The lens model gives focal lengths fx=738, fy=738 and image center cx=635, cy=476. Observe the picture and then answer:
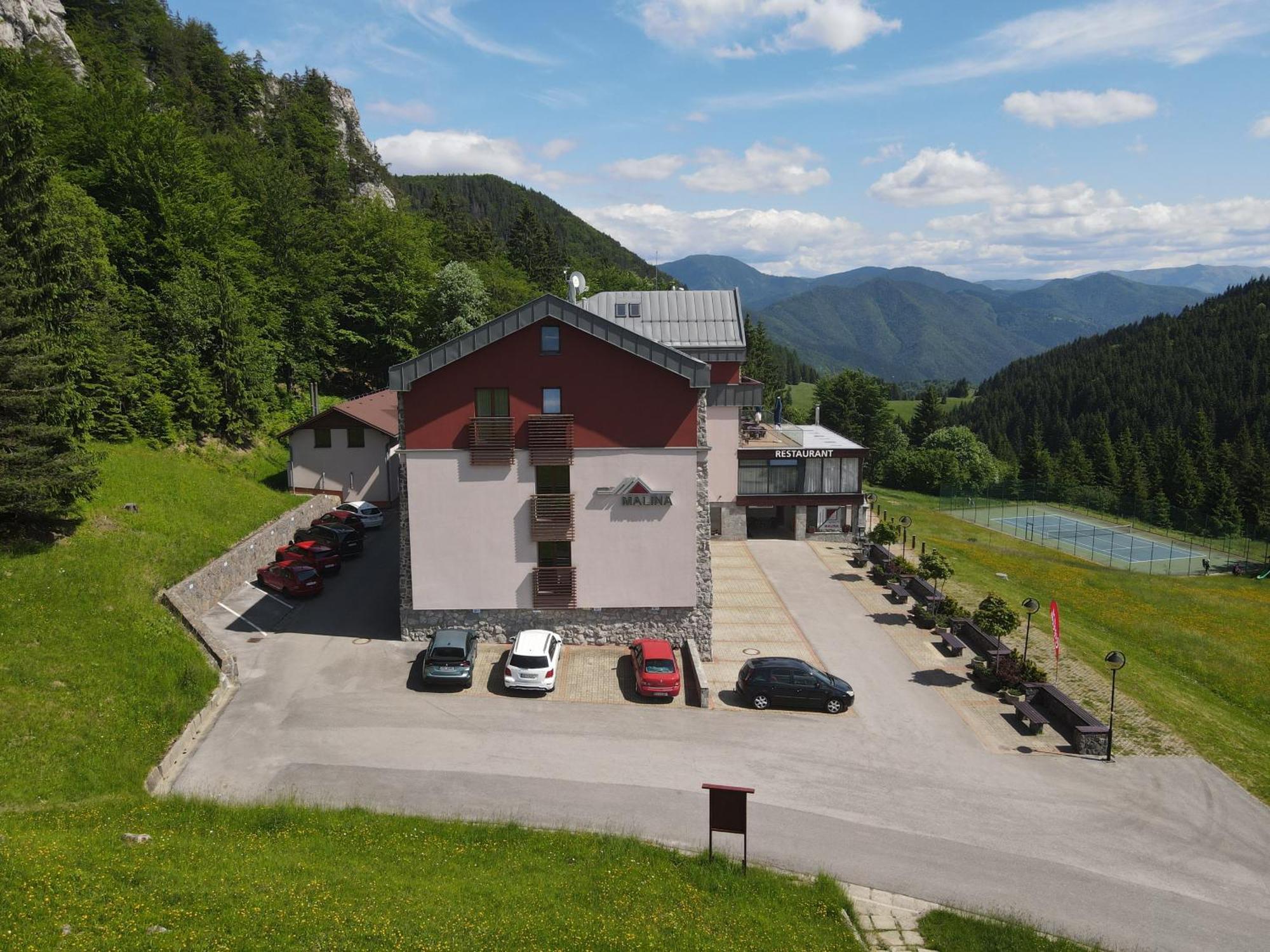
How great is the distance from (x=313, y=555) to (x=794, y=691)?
23705 mm

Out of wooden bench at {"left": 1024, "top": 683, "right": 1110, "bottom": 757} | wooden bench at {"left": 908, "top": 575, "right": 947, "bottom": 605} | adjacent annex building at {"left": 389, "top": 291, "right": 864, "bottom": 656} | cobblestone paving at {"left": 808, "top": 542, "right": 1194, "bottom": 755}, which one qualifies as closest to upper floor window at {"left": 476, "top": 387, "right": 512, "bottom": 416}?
adjacent annex building at {"left": 389, "top": 291, "right": 864, "bottom": 656}

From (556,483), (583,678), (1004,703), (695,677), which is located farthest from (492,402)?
(1004,703)

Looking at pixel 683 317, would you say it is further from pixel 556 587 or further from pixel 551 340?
pixel 556 587

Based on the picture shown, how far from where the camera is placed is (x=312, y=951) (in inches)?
420

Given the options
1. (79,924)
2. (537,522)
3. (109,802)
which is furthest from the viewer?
(537,522)

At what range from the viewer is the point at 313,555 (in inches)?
1389

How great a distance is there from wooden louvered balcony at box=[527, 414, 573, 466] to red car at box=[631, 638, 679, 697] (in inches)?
294

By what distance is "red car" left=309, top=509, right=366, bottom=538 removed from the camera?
129 ft

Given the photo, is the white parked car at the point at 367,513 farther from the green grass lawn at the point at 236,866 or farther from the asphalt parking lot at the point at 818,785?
A: the green grass lawn at the point at 236,866

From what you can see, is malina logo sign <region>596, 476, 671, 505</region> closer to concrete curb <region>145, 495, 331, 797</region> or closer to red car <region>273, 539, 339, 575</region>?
concrete curb <region>145, 495, 331, 797</region>

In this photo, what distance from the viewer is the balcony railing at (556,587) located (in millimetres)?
27141

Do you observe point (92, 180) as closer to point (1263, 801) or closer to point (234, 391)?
point (234, 391)

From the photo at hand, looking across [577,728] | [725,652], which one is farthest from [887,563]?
[577,728]

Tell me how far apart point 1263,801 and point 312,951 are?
2340 cm
